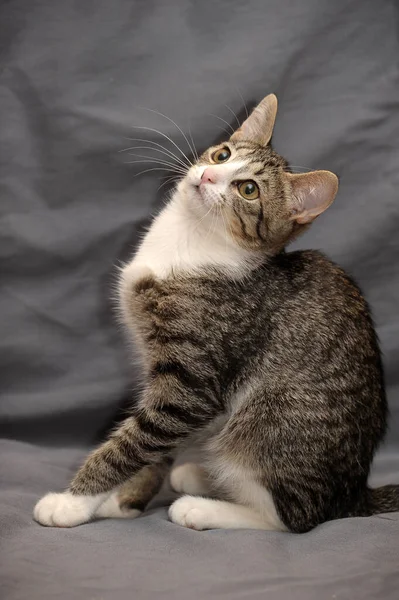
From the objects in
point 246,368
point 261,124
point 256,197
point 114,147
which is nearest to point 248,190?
point 256,197

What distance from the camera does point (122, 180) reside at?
98.9 inches


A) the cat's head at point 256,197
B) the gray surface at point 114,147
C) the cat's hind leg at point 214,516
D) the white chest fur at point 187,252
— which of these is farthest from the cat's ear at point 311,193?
the cat's hind leg at point 214,516

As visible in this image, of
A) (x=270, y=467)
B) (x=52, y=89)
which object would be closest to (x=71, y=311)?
(x=52, y=89)

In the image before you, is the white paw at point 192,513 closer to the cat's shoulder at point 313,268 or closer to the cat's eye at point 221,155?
the cat's shoulder at point 313,268

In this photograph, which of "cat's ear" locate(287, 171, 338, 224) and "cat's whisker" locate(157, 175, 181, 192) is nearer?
A: "cat's ear" locate(287, 171, 338, 224)

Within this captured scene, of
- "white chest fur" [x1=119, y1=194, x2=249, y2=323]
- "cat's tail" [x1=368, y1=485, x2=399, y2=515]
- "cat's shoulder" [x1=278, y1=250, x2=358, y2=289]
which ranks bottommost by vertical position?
"cat's tail" [x1=368, y1=485, x2=399, y2=515]

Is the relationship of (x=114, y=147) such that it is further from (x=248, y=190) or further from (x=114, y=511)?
(x=114, y=511)

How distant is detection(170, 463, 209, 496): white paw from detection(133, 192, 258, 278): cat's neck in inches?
27.2

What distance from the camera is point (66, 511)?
74.2 inches

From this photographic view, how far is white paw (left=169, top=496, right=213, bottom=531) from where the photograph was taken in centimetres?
193

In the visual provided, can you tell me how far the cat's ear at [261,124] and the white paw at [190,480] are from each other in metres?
1.11

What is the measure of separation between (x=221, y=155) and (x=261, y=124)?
188mm

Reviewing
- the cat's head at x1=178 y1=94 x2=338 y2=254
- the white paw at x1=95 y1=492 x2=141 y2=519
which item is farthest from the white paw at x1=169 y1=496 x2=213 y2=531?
the cat's head at x1=178 y1=94 x2=338 y2=254

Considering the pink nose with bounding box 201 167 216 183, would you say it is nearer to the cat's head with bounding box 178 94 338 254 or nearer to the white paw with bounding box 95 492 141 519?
the cat's head with bounding box 178 94 338 254
